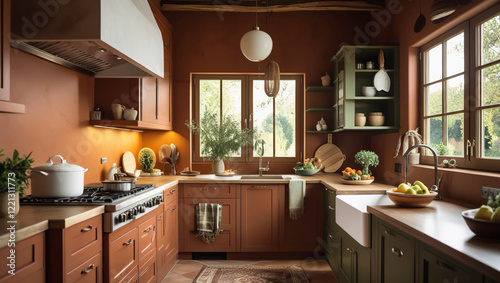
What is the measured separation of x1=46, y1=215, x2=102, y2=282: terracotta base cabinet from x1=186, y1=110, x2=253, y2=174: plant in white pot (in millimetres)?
2365

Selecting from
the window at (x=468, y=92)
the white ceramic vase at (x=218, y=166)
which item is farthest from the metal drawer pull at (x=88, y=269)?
the window at (x=468, y=92)

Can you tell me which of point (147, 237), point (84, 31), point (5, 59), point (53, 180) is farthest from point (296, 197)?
point (5, 59)

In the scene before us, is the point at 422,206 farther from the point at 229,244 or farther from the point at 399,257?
the point at 229,244

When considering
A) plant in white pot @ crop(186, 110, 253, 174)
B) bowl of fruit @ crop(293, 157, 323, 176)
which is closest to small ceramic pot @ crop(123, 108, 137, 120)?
plant in white pot @ crop(186, 110, 253, 174)

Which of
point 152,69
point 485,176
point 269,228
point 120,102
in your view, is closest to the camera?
point 485,176

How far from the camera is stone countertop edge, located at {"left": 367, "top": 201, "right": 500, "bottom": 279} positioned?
1.22 metres

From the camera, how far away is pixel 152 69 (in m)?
3.00

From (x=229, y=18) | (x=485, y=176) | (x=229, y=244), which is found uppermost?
(x=229, y=18)

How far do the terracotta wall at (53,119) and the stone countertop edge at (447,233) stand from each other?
240 centimetres

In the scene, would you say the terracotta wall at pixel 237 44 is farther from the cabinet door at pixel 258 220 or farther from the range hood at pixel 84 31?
the range hood at pixel 84 31

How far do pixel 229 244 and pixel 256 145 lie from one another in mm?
1340

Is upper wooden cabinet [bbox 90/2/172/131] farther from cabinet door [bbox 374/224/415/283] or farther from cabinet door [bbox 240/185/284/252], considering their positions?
cabinet door [bbox 374/224/415/283]

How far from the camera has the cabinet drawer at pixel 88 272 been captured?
1778 mm

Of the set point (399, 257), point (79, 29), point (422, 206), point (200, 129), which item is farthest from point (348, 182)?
point (79, 29)
